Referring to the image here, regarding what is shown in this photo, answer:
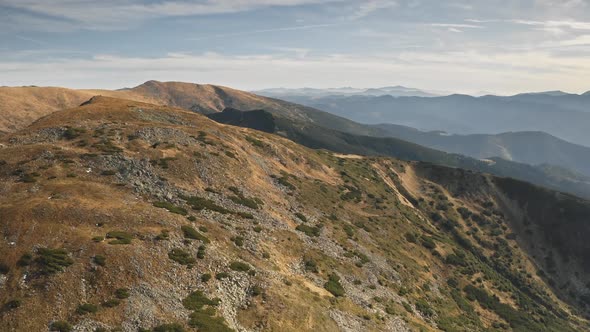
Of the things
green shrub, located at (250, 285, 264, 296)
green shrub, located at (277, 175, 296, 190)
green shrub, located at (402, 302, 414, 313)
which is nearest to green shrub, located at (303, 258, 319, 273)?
green shrub, located at (250, 285, 264, 296)

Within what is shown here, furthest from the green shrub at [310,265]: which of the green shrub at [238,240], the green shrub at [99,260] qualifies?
the green shrub at [99,260]

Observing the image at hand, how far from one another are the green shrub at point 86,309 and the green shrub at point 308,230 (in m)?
36.8

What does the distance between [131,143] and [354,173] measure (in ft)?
246

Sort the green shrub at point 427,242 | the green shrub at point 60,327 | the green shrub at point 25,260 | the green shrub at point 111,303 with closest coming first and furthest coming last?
the green shrub at point 60,327 < the green shrub at point 111,303 < the green shrub at point 25,260 < the green shrub at point 427,242

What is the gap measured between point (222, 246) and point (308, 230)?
71.8ft

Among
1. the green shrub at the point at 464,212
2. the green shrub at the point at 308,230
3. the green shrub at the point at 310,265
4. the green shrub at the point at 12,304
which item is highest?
the green shrub at the point at 12,304

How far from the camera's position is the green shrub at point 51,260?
1284 inches

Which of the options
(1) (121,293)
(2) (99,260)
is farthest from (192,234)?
(1) (121,293)

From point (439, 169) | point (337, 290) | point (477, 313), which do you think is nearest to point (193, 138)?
point (337, 290)

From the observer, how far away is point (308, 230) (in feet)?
210

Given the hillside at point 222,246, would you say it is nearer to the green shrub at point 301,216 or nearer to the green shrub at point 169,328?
the green shrub at point 169,328

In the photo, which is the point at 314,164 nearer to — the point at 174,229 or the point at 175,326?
the point at 174,229

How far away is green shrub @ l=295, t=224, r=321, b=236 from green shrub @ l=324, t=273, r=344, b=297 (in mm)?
10896

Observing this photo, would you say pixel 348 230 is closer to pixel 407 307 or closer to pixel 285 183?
pixel 285 183
